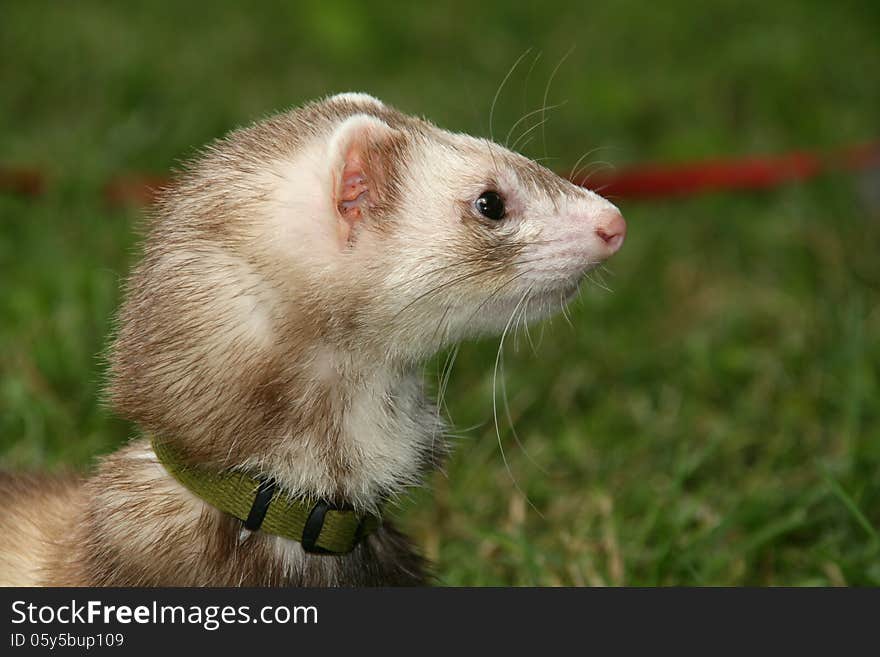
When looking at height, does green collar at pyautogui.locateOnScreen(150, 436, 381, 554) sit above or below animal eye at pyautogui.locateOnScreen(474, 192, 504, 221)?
below

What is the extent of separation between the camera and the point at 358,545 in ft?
8.02

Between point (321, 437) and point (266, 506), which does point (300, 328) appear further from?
point (266, 506)

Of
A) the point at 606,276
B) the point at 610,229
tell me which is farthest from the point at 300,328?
the point at 606,276

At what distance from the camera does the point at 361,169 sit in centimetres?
231

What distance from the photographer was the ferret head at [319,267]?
2252 mm

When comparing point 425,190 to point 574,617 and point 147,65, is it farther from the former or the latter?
point 147,65

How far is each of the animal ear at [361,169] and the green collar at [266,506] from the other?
0.54 meters

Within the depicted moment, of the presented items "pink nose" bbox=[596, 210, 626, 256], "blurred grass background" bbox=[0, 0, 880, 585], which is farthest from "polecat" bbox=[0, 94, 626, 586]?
"blurred grass background" bbox=[0, 0, 880, 585]

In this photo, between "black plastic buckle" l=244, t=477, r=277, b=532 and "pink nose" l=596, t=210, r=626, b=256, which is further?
"pink nose" l=596, t=210, r=626, b=256

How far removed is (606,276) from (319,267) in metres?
2.88

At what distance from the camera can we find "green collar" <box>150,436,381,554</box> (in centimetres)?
227

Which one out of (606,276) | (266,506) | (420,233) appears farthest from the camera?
(606,276)

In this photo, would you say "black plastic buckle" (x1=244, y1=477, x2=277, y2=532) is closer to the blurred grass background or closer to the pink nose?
the blurred grass background

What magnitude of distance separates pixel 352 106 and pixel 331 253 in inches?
17.7
